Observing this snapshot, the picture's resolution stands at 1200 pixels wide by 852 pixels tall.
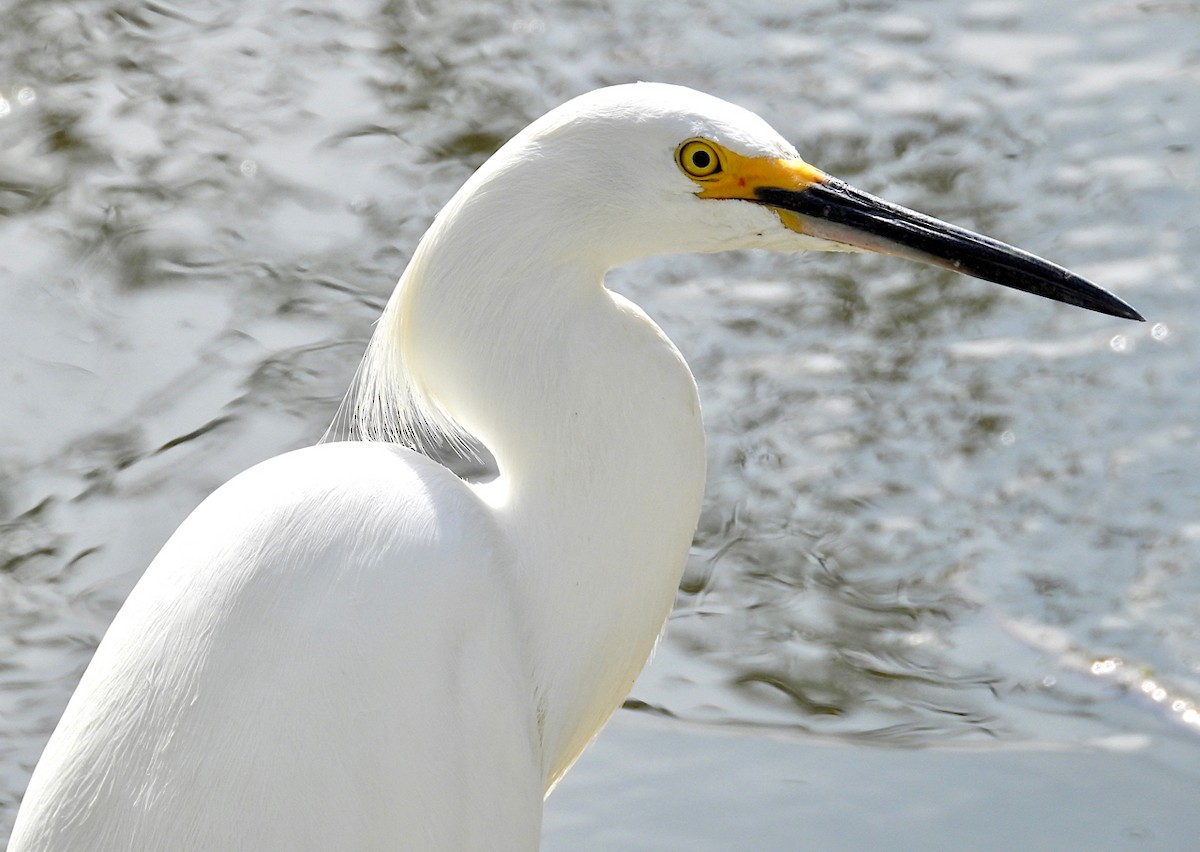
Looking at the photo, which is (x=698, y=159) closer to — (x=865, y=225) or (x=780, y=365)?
(x=865, y=225)

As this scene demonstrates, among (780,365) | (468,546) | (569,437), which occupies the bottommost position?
(780,365)

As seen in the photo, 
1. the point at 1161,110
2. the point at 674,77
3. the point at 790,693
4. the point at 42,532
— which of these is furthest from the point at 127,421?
the point at 1161,110

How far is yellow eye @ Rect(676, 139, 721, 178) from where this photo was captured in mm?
1938

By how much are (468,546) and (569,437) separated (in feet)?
0.59

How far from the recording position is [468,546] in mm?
1981

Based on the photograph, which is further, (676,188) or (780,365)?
(780,365)

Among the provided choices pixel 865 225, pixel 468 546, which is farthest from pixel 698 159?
pixel 468 546

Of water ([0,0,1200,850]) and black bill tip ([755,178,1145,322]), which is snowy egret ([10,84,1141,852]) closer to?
black bill tip ([755,178,1145,322])

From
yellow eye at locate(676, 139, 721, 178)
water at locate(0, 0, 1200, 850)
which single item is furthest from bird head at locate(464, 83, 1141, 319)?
water at locate(0, 0, 1200, 850)

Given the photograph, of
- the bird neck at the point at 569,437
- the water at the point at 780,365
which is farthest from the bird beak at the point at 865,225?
the water at the point at 780,365

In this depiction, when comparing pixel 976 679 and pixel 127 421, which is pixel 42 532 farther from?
pixel 976 679

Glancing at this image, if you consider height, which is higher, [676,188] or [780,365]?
[676,188]

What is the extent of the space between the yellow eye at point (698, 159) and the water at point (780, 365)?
3.97ft

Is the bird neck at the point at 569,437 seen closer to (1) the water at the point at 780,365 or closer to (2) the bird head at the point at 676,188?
(2) the bird head at the point at 676,188
